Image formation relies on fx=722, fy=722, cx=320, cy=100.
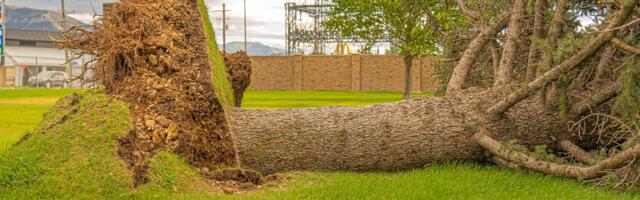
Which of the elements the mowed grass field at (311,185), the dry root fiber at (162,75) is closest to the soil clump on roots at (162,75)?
the dry root fiber at (162,75)

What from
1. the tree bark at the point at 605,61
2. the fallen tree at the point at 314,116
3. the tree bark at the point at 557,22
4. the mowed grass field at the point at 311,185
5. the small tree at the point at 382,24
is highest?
the small tree at the point at 382,24

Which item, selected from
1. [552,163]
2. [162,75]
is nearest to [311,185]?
[162,75]

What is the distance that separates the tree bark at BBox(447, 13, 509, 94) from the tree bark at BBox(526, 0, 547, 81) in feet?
1.74

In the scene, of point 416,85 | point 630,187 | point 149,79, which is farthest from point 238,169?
point 416,85

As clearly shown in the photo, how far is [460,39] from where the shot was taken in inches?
362

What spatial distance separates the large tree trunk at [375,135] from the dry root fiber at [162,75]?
0.39 metres

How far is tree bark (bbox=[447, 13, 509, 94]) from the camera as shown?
26.3ft

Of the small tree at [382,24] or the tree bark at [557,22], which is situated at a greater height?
the small tree at [382,24]

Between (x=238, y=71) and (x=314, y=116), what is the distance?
158cm

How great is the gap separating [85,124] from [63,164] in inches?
20.0

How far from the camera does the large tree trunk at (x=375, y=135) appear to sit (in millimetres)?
6598

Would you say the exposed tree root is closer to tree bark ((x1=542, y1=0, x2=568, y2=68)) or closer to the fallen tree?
the fallen tree

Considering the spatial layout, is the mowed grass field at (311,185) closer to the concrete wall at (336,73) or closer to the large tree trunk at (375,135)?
the large tree trunk at (375,135)

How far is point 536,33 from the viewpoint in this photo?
7.50 m
